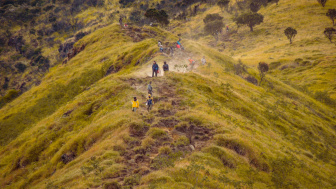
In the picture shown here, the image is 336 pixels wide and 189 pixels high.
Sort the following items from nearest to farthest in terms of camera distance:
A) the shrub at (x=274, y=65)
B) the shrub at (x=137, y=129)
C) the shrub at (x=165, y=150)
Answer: the shrub at (x=165, y=150), the shrub at (x=137, y=129), the shrub at (x=274, y=65)

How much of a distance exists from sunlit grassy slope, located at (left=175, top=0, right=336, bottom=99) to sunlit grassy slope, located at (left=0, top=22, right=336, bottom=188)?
26451 mm

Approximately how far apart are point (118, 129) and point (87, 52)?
66379 millimetres

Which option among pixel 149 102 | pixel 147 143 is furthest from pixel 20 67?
pixel 147 143

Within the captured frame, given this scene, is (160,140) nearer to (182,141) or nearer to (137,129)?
(182,141)

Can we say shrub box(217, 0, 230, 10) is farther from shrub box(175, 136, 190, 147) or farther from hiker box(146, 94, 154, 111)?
shrub box(175, 136, 190, 147)

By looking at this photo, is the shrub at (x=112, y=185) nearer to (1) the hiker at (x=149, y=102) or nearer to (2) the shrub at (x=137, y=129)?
(2) the shrub at (x=137, y=129)

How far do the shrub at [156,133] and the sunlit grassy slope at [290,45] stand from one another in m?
57.7

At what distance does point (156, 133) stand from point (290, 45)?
90266mm

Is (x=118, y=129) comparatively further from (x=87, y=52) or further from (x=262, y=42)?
(x=262, y=42)

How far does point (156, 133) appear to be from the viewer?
18750 mm

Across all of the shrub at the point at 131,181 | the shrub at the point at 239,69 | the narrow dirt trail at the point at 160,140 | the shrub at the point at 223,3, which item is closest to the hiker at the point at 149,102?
the narrow dirt trail at the point at 160,140

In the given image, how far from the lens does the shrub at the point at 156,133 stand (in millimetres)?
18567

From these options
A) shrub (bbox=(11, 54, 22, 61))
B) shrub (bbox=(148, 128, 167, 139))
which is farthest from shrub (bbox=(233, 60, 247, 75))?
shrub (bbox=(11, 54, 22, 61))

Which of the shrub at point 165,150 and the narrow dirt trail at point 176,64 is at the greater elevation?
the narrow dirt trail at point 176,64
